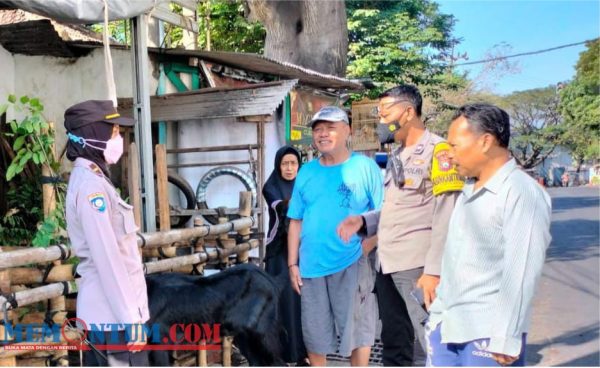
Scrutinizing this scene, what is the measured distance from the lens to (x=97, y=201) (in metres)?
2.36

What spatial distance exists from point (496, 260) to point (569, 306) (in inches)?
221

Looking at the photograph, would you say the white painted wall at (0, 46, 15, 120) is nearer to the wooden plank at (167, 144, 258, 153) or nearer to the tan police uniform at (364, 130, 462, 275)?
the wooden plank at (167, 144, 258, 153)

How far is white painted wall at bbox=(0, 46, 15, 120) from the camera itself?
273 inches

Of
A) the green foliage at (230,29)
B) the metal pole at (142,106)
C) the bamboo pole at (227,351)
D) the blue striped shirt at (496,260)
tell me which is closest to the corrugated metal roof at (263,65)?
the metal pole at (142,106)

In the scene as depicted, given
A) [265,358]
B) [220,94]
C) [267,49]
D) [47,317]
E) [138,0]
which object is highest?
[267,49]

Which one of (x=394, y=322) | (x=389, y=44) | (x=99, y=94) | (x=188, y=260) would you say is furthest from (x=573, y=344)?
(x=389, y=44)

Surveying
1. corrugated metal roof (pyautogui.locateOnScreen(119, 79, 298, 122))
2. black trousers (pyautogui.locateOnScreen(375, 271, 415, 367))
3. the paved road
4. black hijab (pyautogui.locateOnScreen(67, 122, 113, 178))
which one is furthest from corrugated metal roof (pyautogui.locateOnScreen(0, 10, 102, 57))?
the paved road

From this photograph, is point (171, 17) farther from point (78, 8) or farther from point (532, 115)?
point (532, 115)

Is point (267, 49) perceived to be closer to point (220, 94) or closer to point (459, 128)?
point (220, 94)

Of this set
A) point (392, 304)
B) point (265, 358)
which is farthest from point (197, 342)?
point (392, 304)

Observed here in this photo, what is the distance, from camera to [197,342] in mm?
3701

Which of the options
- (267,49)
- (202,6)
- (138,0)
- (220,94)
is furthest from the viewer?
(202,6)

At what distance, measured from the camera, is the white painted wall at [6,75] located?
6926 millimetres

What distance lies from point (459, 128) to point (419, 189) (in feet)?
2.88
